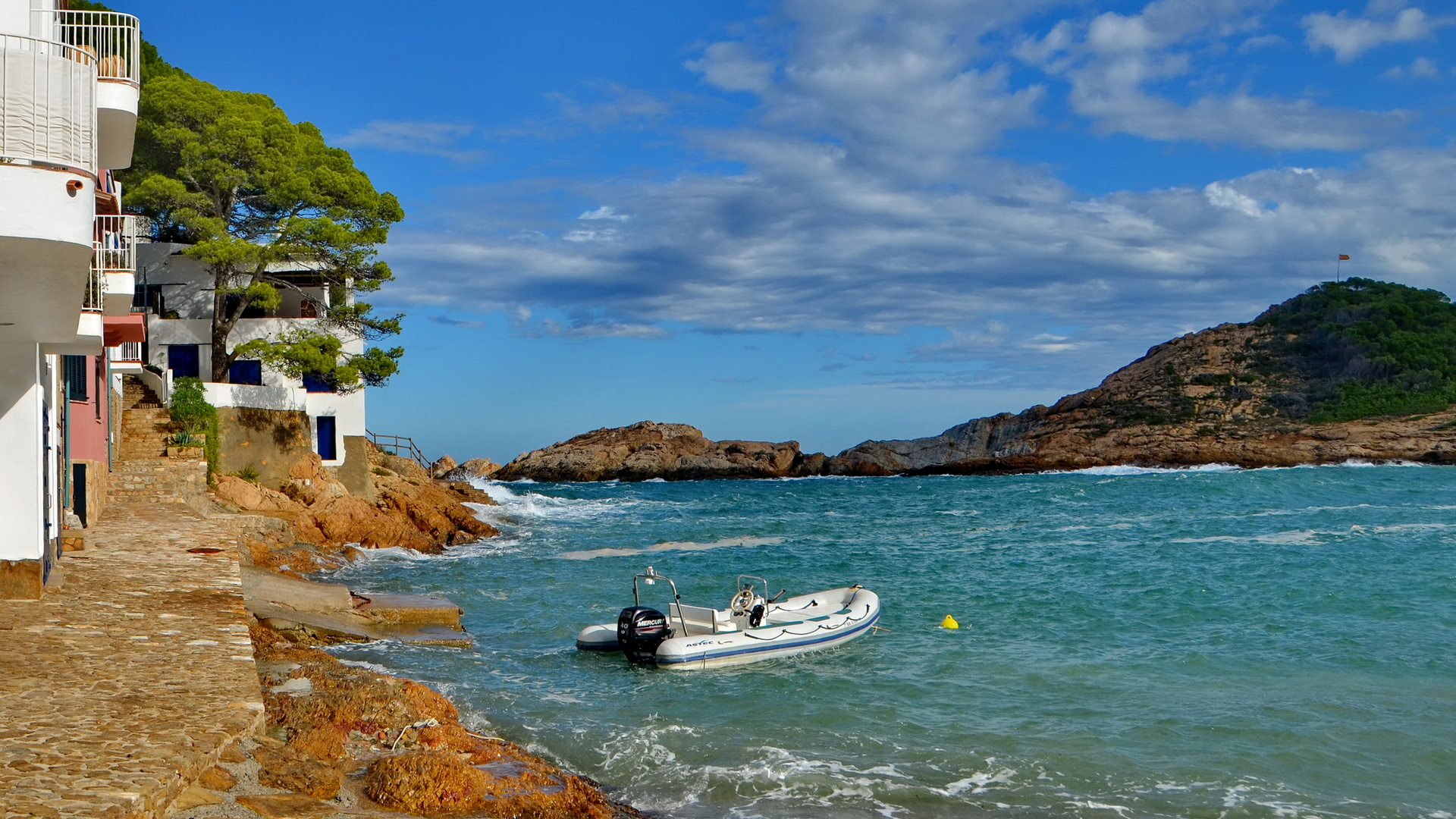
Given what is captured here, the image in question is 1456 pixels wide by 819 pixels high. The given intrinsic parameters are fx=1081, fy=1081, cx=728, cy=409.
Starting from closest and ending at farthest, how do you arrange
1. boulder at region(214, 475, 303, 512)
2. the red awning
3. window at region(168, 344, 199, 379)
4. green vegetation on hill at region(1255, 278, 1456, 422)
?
1. the red awning
2. boulder at region(214, 475, 303, 512)
3. window at region(168, 344, 199, 379)
4. green vegetation on hill at region(1255, 278, 1456, 422)

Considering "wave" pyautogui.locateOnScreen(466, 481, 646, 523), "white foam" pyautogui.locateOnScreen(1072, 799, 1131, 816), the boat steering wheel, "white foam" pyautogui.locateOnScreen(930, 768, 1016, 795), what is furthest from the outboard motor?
"wave" pyautogui.locateOnScreen(466, 481, 646, 523)

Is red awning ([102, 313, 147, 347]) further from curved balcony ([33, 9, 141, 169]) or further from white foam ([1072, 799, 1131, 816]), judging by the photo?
white foam ([1072, 799, 1131, 816])

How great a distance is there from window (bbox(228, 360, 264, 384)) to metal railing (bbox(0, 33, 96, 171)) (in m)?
25.9

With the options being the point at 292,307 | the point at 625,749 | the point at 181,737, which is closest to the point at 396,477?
the point at 292,307

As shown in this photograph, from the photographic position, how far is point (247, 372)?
107 ft

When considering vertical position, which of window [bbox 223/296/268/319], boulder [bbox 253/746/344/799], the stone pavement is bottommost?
boulder [bbox 253/746/344/799]

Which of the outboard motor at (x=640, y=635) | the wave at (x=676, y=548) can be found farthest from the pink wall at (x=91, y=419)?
the wave at (x=676, y=548)

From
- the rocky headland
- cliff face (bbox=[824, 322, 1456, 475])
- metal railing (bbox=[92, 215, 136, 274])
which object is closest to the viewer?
metal railing (bbox=[92, 215, 136, 274])

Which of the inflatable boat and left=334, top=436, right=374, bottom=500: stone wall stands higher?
left=334, top=436, right=374, bottom=500: stone wall

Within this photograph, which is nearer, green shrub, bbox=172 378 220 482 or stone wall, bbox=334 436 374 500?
green shrub, bbox=172 378 220 482

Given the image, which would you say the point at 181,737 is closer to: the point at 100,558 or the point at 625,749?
the point at 625,749

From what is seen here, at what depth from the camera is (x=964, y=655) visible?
15.8 metres

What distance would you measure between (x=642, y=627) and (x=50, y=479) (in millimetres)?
7415

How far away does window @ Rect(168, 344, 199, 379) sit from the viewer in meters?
31.9
